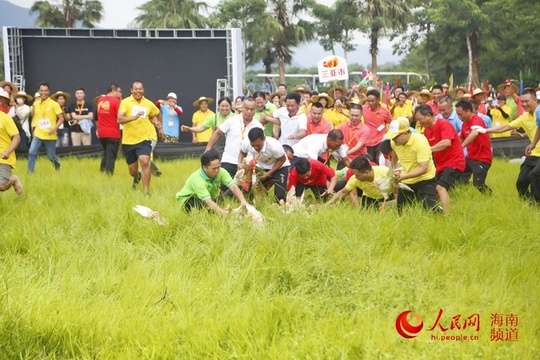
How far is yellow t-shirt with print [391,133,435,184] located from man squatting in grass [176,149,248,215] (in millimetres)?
1943

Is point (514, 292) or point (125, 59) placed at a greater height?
point (125, 59)

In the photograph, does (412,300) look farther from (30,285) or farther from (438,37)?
(438,37)

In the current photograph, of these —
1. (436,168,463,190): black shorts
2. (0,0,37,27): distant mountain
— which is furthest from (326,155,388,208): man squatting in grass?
(0,0,37,27): distant mountain

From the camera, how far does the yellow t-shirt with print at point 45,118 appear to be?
502 inches

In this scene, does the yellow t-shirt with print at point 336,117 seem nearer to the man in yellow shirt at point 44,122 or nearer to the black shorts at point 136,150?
the black shorts at point 136,150

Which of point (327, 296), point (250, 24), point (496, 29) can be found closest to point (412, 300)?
point (327, 296)

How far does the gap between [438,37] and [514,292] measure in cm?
4051

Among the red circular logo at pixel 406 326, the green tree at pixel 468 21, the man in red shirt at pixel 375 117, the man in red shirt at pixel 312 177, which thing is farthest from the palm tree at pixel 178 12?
the red circular logo at pixel 406 326

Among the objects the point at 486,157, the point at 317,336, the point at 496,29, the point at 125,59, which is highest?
the point at 496,29

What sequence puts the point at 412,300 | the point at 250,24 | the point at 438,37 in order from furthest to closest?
the point at 438,37 → the point at 250,24 → the point at 412,300

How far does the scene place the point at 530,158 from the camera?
8.89m

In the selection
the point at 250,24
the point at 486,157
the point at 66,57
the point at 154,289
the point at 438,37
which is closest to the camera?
the point at 154,289

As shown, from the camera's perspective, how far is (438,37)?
143ft

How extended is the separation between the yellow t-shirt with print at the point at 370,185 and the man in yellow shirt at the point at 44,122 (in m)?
6.48
